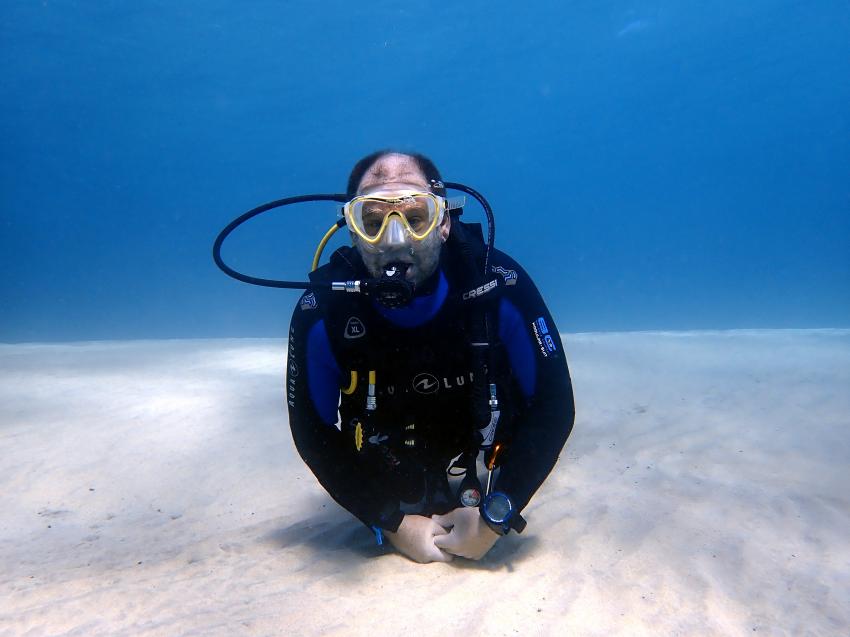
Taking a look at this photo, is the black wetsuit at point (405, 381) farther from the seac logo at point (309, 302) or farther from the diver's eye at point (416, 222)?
the diver's eye at point (416, 222)

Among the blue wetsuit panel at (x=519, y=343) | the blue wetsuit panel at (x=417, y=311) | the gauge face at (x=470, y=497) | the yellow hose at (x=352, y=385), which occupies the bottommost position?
the gauge face at (x=470, y=497)

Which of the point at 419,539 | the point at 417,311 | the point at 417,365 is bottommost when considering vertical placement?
the point at 419,539

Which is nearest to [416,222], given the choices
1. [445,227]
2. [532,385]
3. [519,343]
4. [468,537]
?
[445,227]

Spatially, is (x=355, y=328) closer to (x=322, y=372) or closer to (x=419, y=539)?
(x=322, y=372)

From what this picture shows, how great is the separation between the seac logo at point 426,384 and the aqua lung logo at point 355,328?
371 mm

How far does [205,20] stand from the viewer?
31.4 metres

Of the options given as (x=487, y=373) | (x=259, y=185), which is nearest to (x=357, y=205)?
(x=487, y=373)

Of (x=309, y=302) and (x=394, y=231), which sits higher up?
(x=394, y=231)

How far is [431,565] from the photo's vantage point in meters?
2.44

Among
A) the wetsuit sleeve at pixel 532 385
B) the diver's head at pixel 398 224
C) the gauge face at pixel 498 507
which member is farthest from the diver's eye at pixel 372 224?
the gauge face at pixel 498 507

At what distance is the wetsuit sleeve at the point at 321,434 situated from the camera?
2.50 metres

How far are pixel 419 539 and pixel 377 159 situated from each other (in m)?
1.98

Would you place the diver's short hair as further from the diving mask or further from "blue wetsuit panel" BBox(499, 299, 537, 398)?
"blue wetsuit panel" BBox(499, 299, 537, 398)

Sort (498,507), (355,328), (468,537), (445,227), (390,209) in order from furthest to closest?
(445,227) < (355,328) < (390,209) < (468,537) < (498,507)
